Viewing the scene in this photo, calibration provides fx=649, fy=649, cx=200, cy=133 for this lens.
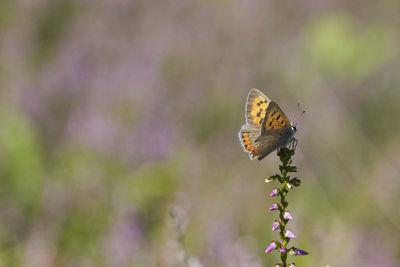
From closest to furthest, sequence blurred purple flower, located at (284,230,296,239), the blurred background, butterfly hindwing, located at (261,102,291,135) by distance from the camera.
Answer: blurred purple flower, located at (284,230,296,239) < butterfly hindwing, located at (261,102,291,135) < the blurred background

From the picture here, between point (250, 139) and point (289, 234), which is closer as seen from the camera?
point (289, 234)

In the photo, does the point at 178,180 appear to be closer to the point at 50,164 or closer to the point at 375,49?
the point at 50,164

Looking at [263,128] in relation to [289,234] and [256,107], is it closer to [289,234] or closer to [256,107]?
[256,107]

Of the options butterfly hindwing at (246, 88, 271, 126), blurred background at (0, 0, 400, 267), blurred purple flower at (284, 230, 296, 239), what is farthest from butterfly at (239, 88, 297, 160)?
blurred purple flower at (284, 230, 296, 239)

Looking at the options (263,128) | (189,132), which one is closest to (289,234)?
(263,128)

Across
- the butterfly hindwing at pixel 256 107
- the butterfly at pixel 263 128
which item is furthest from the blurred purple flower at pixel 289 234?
the butterfly hindwing at pixel 256 107

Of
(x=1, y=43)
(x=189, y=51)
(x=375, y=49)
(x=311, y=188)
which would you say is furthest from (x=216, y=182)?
(x=1, y=43)

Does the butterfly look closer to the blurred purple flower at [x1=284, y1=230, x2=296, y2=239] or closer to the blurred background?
the blurred background
